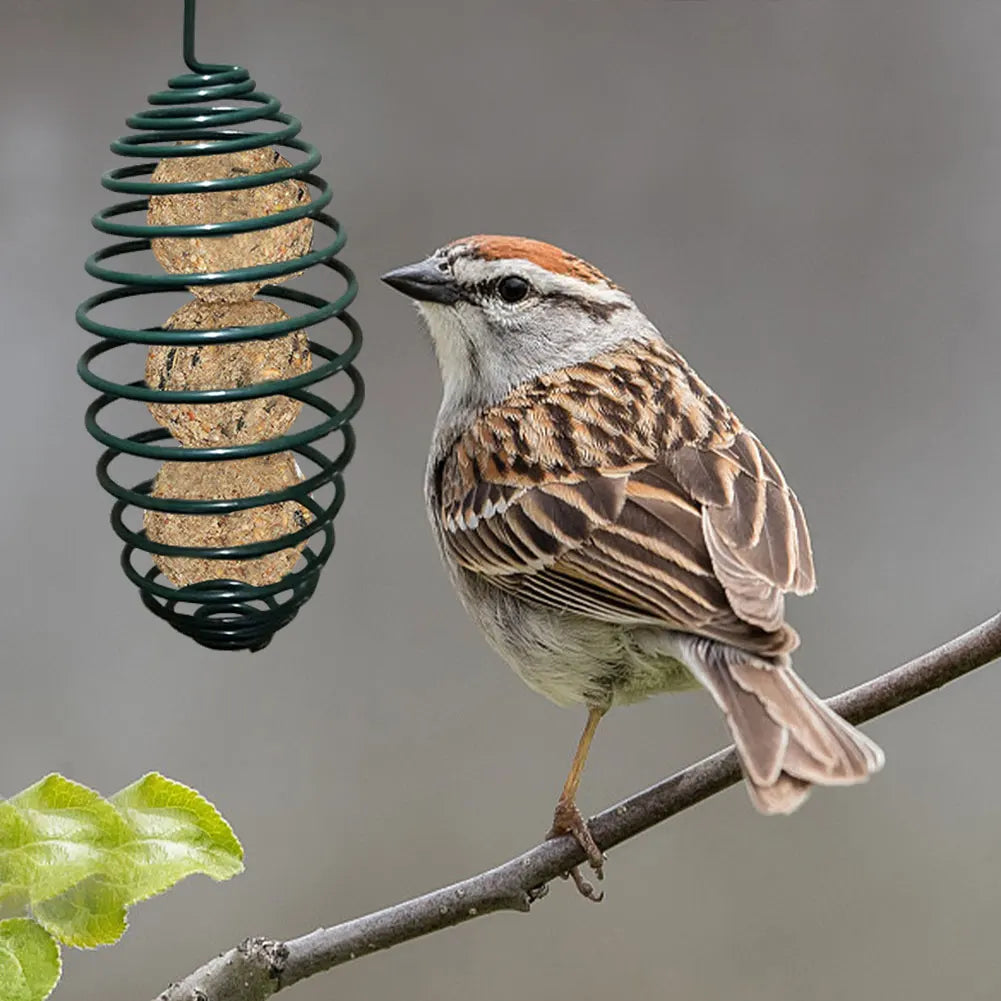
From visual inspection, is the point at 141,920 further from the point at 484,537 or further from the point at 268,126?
the point at 484,537

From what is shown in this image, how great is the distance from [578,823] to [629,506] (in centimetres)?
38

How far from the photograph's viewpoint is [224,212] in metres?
2.45

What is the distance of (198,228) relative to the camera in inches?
88.7

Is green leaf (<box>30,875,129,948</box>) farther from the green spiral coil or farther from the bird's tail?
the green spiral coil

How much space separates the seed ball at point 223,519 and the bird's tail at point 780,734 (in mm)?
737

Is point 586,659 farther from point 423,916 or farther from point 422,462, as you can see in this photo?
point 422,462

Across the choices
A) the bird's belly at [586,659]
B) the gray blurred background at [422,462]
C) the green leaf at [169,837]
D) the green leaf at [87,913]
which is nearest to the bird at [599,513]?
the bird's belly at [586,659]

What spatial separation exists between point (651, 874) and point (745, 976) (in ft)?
1.13

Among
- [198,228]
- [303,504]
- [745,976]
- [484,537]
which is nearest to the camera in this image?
[198,228]

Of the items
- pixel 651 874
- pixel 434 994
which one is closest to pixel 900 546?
pixel 651 874

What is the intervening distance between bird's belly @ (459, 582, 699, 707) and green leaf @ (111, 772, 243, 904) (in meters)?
0.68

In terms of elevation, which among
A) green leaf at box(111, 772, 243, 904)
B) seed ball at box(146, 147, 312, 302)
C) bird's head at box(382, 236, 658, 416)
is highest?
seed ball at box(146, 147, 312, 302)

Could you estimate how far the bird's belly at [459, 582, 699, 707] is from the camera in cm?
227

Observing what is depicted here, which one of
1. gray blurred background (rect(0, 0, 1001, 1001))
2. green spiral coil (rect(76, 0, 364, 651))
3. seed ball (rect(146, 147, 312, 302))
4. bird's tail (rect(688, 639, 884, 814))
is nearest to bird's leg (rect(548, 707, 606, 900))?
bird's tail (rect(688, 639, 884, 814))
